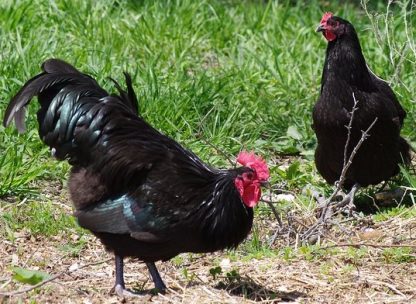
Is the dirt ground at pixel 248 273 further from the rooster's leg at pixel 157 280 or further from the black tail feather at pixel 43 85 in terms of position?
the black tail feather at pixel 43 85

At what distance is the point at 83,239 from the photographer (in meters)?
6.10

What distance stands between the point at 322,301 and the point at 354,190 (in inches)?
70.4

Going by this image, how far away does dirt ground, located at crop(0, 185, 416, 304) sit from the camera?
199 inches

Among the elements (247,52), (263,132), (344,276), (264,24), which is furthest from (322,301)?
(264,24)

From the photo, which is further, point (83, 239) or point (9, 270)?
point (83, 239)

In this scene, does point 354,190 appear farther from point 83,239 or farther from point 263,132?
point 83,239

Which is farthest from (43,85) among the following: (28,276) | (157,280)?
(157,280)

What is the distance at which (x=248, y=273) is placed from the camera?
5.38 metres

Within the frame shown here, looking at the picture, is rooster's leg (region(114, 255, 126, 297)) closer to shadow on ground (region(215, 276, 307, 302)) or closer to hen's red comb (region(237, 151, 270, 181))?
shadow on ground (region(215, 276, 307, 302))

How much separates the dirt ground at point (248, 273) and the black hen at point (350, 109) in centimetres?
60

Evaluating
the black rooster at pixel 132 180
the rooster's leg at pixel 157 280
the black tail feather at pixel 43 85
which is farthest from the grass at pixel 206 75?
the black tail feather at pixel 43 85

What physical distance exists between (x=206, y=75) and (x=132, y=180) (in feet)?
10.8

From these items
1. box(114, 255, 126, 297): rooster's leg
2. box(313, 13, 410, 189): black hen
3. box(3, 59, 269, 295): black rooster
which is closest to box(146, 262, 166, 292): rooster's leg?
box(3, 59, 269, 295): black rooster

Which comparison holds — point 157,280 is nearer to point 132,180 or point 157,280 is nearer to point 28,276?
point 132,180
